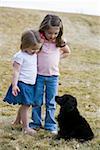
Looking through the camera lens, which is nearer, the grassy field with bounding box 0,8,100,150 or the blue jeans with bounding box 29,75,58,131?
the grassy field with bounding box 0,8,100,150

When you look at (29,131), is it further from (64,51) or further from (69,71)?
(69,71)

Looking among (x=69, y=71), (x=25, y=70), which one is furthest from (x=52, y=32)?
(x=69, y=71)

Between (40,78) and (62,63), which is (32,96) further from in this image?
(62,63)

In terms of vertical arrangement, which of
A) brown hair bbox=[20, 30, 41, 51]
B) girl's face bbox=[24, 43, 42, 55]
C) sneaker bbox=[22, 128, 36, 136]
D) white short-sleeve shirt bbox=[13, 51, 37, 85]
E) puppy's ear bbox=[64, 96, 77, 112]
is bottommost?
sneaker bbox=[22, 128, 36, 136]

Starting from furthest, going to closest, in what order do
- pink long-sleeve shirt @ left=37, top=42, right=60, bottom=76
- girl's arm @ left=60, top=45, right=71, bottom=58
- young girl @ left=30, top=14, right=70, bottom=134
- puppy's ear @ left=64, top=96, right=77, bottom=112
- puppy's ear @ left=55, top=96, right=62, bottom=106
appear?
1. girl's arm @ left=60, top=45, right=71, bottom=58
2. pink long-sleeve shirt @ left=37, top=42, right=60, bottom=76
3. young girl @ left=30, top=14, right=70, bottom=134
4. puppy's ear @ left=55, top=96, right=62, bottom=106
5. puppy's ear @ left=64, top=96, right=77, bottom=112

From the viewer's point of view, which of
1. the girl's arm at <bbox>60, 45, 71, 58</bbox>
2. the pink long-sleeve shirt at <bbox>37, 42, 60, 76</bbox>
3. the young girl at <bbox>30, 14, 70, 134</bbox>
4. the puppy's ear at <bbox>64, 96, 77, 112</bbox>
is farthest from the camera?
the girl's arm at <bbox>60, 45, 71, 58</bbox>

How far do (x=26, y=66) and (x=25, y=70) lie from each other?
5cm

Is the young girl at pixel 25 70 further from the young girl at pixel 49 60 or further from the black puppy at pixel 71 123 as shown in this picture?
the black puppy at pixel 71 123

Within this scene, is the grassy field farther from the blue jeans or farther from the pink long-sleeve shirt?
the pink long-sleeve shirt

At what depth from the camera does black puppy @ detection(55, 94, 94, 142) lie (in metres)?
5.50

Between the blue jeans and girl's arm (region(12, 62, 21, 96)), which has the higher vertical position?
girl's arm (region(12, 62, 21, 96))

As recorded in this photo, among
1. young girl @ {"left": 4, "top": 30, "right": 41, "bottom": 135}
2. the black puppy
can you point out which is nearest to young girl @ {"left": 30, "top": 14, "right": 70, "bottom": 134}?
young girl @ {"left": 4, "top": 30, "right": 41, "bottom": 135}

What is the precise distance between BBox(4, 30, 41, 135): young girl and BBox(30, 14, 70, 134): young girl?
0.12m

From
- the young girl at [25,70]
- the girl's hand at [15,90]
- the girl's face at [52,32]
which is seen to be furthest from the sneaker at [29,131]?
the girl's face at [52,32]
